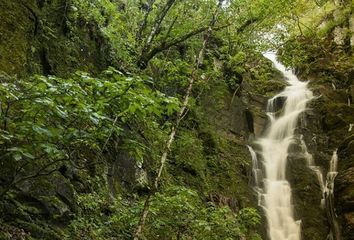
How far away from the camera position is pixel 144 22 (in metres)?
12.1

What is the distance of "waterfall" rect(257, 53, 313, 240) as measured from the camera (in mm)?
13516

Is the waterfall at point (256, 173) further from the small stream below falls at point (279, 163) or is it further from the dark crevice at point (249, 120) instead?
the dark crevice at point (249, 120)

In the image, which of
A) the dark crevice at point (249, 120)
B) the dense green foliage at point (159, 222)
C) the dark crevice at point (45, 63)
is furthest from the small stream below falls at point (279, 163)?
the dark crevice at point (45, 63)

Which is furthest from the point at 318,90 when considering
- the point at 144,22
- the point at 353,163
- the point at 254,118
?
the point at 144,22

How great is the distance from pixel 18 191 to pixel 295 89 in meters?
19.4

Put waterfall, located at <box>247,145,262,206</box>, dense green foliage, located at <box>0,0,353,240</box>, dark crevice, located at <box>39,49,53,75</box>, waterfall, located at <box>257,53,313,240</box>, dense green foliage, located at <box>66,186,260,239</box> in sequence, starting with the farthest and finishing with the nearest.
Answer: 1. waterfall, located at <box>247,145,262,206</box>
2. waterfall, located at <box>257,53,313,240</box>
3. dark crevice, located at <box>39,49,53,75</box>
4. dense green foliage, located at <box>66,186,260,239</box>
5. dense green foliage, located at <box>0,0,353,240</box>

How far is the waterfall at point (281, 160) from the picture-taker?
13516 mm

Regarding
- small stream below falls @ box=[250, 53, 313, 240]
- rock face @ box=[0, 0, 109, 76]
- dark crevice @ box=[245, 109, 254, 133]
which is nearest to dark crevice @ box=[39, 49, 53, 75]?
rock face @ box=[0, 0, 109, 76]

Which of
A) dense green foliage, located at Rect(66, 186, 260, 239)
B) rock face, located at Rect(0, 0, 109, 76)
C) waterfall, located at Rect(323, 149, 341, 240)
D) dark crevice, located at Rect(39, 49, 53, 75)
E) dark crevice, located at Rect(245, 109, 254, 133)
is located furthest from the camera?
dark crevice, located at Rect(245, 109, 254, 133)

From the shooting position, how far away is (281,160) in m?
16.5

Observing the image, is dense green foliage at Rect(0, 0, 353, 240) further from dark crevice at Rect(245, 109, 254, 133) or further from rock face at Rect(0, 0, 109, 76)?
dark crevice at Rect(245, 109, 254, 133)

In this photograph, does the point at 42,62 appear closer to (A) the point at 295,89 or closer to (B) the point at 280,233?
(B) the point at 280,233

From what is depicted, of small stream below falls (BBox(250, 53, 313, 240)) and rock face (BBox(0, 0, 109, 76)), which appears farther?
small stream below falls (BBox(250, 53, 313, 240))

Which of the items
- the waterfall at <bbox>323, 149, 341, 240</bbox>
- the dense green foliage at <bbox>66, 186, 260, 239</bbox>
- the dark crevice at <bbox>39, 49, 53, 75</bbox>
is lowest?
the dense green foliage at <bbox>66, 186, 260, 239</bbox>
